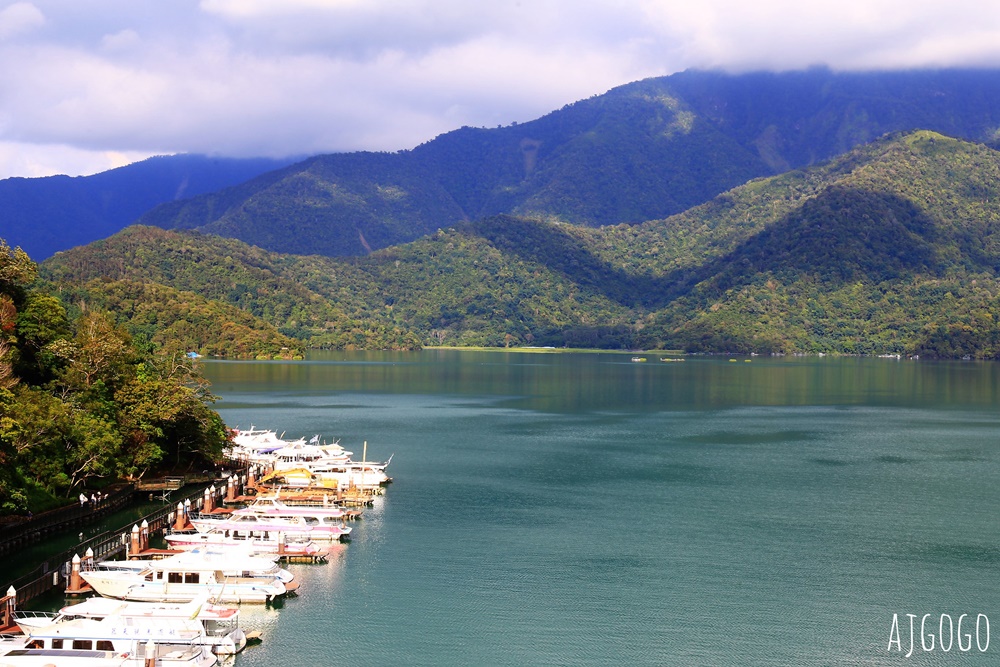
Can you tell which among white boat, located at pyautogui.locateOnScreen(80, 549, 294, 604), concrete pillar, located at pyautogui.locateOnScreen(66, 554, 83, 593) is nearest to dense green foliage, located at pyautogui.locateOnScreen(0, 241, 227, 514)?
concrete pillar, located at pyautogui.locateOnScreen(66, 554, 83, 593)

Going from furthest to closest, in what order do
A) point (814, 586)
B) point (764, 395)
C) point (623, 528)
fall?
point (764, 395), point (623, 528), point (814, 586)

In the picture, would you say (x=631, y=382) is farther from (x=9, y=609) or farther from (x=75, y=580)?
(x=9, y=609)

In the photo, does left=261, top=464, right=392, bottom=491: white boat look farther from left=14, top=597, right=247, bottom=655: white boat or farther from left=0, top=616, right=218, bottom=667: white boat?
left=0, top=616, right=218, bottom=667: white boat

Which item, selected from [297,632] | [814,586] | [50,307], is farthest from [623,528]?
[50,307]

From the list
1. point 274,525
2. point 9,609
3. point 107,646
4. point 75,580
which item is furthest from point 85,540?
point 107,646

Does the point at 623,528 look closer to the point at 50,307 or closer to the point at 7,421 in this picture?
the point at 7,421
